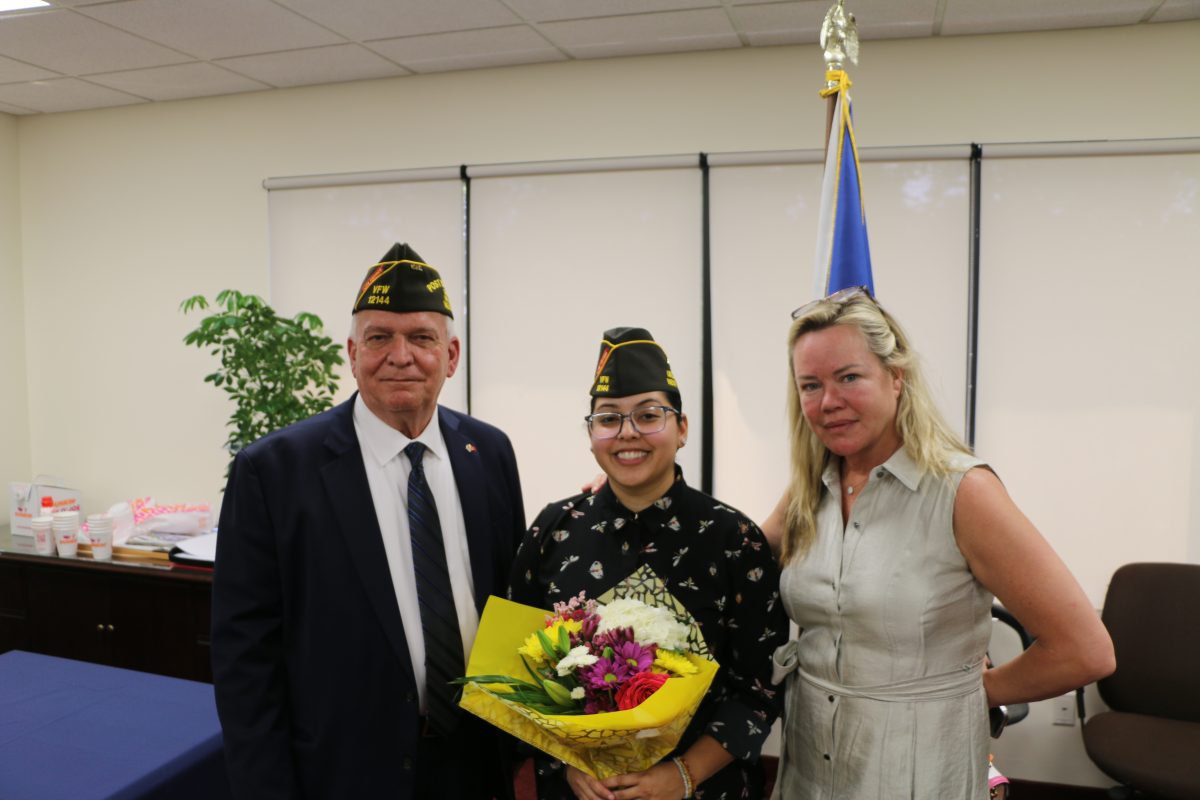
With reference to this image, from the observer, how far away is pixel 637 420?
1569 millimetres

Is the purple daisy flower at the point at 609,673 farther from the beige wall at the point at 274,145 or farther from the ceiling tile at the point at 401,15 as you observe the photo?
the beige wall at the point at 274,145

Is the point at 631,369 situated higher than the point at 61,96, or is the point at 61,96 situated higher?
the point at 61,96

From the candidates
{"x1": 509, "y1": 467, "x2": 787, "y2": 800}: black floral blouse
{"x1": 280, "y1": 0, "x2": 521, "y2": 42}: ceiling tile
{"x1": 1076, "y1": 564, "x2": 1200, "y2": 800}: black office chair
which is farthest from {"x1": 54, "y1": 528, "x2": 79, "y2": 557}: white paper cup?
{"x1": 1076, "y1": 564, "x2": 1200, "y2": 800}: black office chair

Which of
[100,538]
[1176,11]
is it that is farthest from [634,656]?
[100,538]

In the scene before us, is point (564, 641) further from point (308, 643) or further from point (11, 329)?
point (11, 329)

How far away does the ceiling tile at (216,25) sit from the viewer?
310 cm

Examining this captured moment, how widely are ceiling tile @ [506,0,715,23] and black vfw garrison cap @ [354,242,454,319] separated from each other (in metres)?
1.76

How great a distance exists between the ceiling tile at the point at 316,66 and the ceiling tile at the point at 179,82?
120 millimetres

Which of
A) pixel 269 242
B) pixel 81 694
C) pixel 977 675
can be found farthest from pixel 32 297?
pixel 977 675

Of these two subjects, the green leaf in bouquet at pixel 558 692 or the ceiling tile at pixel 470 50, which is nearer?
the green leaf in bouquet at pixel 558 692

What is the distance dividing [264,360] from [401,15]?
1.66 meters

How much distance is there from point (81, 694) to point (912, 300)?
128 inches

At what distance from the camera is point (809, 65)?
3.51 m

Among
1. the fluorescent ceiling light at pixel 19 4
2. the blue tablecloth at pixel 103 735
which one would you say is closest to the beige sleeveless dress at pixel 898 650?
the blue tablecloth at pixel 103 735
